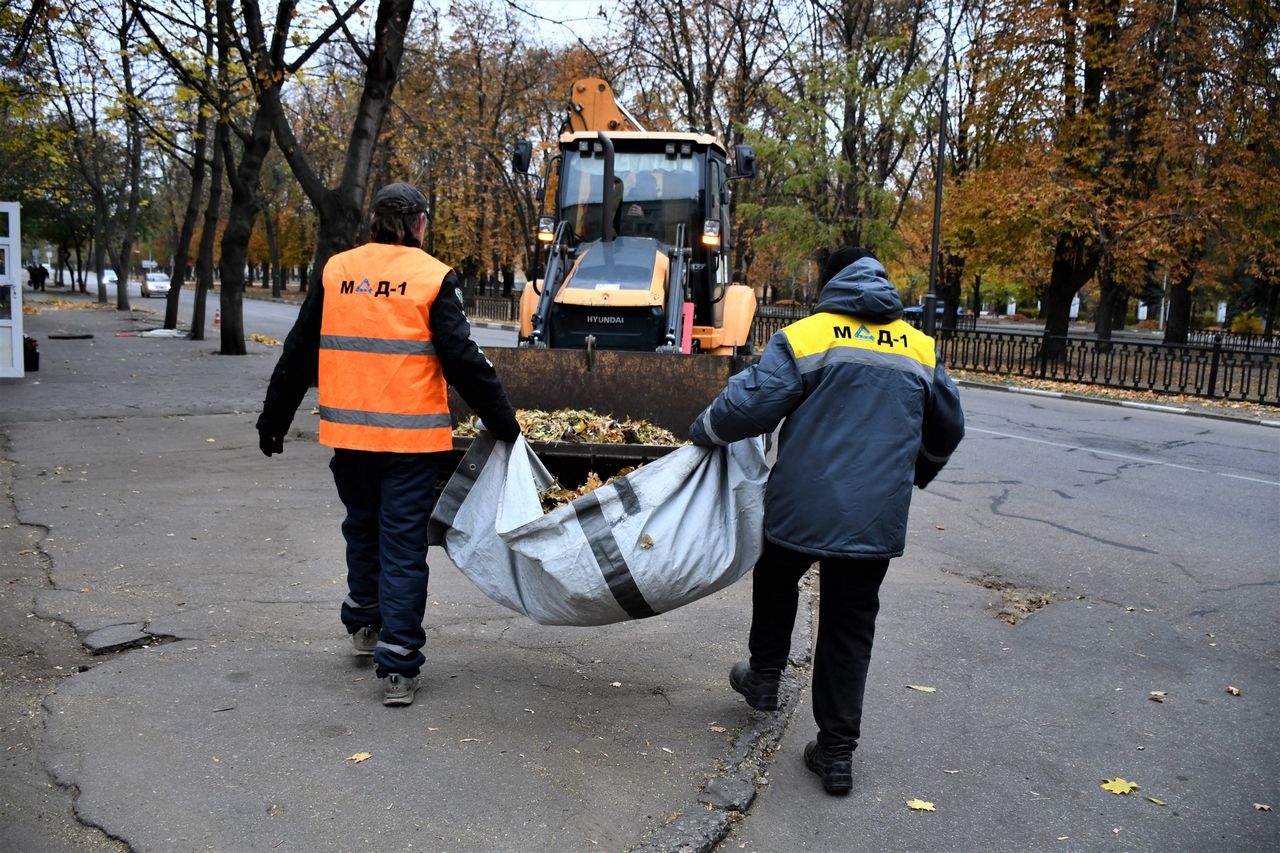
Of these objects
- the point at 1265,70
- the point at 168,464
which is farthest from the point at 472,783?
the point at 1265,70

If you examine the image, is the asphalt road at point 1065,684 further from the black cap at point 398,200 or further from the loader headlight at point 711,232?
the loader headlight at point 711,232

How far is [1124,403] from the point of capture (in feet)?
57.0

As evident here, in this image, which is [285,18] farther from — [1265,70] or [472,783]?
[1265,70]

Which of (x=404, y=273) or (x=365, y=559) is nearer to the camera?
(x=404, y=273)

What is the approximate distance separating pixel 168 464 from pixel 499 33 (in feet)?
94.3

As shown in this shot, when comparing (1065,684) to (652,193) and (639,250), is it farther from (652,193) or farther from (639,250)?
(652,193)

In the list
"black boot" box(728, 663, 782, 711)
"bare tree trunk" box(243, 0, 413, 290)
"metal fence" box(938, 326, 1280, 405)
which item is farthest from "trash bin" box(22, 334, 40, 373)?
"metal fence" box(938, 326, 1280, 405)

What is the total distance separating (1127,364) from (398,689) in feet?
61.6

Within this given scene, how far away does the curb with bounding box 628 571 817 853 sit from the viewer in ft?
10.3

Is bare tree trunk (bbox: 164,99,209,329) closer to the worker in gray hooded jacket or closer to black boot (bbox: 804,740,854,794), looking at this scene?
the worker in gray hooded jacket

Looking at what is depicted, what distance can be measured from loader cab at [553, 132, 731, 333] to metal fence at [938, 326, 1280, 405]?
1139 cm

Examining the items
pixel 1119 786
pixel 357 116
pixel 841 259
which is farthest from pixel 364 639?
pixel 357 116

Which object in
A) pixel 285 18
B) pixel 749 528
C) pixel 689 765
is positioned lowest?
pixel 689 765

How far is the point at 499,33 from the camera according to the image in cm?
3412
